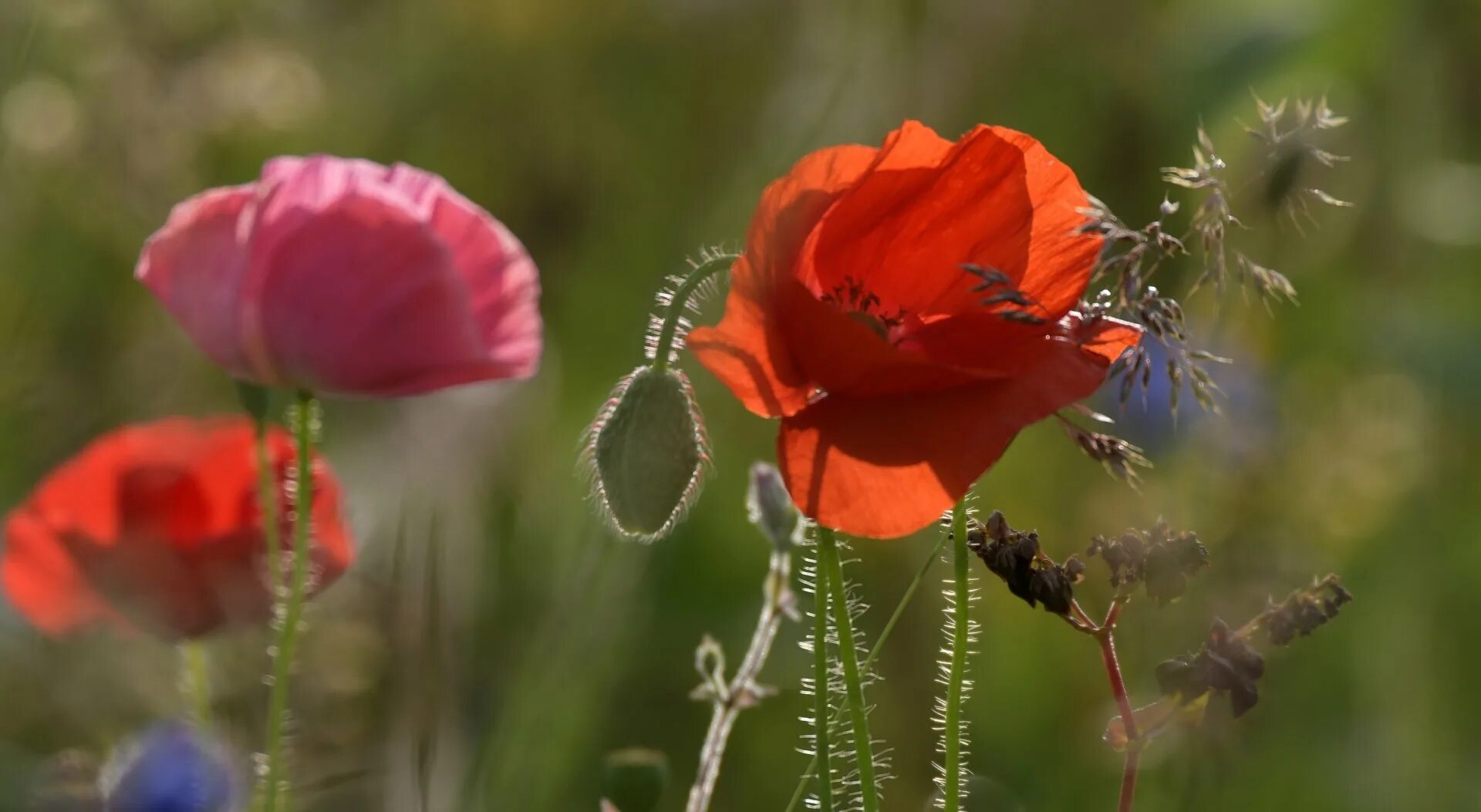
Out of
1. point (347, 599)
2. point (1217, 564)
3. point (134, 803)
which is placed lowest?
point (134, 803)

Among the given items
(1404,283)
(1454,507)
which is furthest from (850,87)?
(1454,507)

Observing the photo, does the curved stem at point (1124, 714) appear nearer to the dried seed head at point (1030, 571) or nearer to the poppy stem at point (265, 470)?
the dried seed head at point (1030, 571)

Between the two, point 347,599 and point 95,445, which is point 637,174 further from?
point 95,445

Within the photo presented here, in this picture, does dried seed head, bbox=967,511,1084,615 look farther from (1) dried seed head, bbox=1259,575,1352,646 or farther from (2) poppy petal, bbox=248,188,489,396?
(2) poppy petal, bbox=248,188,489,396

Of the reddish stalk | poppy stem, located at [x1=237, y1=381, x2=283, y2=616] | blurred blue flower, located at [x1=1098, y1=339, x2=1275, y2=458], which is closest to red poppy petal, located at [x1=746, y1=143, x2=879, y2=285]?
the reddish stalk

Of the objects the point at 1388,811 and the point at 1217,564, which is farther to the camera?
the point at 1388,811

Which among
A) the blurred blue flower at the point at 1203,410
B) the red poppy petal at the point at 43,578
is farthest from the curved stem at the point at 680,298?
the blurred blue flower at the point at 1203,410
